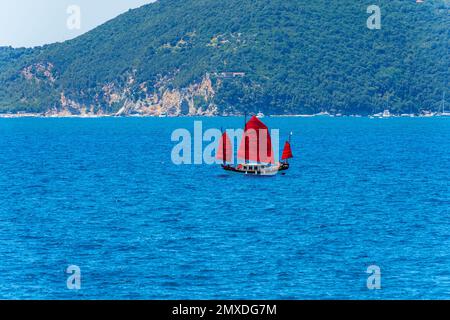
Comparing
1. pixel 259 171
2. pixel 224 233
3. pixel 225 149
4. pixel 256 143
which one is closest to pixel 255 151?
pixel 256 143

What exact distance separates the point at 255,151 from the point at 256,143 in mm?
1691

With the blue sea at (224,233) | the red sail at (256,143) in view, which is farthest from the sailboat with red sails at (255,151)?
the blue sea at (224,233)

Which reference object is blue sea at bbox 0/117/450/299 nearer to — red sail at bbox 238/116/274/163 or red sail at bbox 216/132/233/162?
red sail at bbox 216/132/233/162

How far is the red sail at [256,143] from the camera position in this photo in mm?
113875

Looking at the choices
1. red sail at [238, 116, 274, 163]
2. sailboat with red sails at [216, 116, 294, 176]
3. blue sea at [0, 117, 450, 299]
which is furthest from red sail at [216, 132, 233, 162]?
blue sea at [0, 117, 450, 299]

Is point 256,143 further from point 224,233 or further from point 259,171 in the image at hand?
point 224,233

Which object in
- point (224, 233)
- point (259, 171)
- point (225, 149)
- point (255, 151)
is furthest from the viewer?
point (225, 149)

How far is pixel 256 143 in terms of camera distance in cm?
11488

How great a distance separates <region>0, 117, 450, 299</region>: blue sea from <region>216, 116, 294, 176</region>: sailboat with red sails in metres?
2.49
